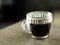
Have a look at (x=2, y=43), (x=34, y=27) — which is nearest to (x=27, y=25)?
(x=34, y=27)

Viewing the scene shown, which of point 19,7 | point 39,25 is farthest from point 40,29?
point 19,7

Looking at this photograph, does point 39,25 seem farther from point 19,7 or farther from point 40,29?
point 19,7

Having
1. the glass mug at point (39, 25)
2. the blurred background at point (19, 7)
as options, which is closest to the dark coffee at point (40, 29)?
the glass mug at point (39, 25)

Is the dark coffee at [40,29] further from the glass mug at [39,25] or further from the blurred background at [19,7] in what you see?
the blurred background at [19,7]

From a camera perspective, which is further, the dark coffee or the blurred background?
the blurred background

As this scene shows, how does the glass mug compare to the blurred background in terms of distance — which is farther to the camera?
the blurred background

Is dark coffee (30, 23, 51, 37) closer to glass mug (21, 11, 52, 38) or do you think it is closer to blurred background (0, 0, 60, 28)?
glass mug (21, 11, 52, 38)

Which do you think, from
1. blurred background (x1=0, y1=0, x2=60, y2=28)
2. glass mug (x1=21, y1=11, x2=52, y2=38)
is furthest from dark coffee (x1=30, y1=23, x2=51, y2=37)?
blurred background (x1=0, y1=0, x2=60, y2=28)

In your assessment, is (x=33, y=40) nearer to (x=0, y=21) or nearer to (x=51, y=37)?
(x=51, y=37)
